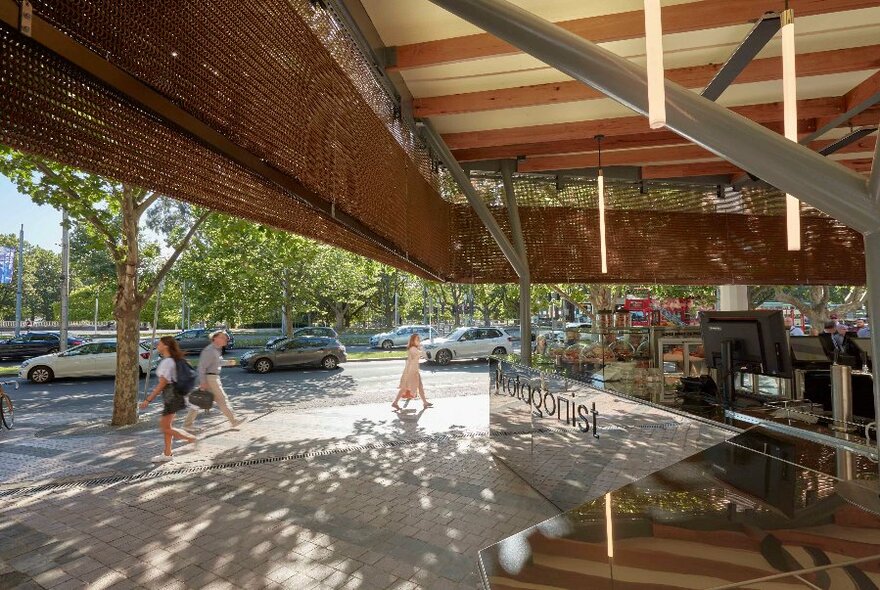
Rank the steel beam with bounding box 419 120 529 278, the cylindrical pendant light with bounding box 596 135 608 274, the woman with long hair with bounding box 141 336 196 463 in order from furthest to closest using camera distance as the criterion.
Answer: the woman with long hair with bounding box 141 336 196 463 < the cylindrical pendant light with bounding box 596 135 608 274 < the steel beam with bounding box 419 120 529 278

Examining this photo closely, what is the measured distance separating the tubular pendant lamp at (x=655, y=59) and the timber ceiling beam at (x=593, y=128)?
124 inches

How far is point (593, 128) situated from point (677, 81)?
1.06m

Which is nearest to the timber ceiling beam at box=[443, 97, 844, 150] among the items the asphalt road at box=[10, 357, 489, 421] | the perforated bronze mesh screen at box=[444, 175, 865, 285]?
the perforated bronze mesh screen at box=[444, 175, 865, 285]

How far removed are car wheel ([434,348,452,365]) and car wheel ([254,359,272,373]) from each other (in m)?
6.39

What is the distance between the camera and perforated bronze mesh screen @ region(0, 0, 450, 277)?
1.04 m

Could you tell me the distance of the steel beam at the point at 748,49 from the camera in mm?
2832

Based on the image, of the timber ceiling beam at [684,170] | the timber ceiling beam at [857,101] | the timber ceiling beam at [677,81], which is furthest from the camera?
the timber ceiling beam at [684,170]

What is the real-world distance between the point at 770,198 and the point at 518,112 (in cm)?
429

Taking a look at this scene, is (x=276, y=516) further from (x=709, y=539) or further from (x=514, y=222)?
(x=514, y=222)

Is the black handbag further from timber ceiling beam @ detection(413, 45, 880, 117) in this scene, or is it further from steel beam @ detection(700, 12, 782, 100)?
steel beam @ detection(700, 12, 782, 100)

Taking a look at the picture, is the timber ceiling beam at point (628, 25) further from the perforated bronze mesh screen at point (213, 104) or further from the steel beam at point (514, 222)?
the steel beam at point (514, 222)

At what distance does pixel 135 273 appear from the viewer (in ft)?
26.8

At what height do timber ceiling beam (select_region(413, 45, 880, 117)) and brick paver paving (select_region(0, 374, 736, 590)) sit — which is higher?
timber ceiling beam (select_region(413, 45, 880, 117))

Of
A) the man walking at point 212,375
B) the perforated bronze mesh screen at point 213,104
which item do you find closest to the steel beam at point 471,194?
the perforated bronze mesh screen at point 213,104
